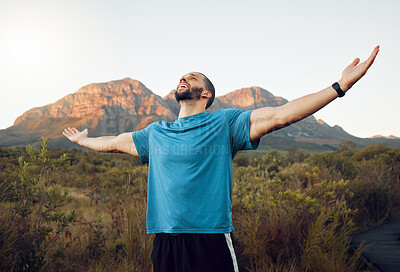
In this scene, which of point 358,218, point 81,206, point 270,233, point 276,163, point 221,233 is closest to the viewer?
point 221,233

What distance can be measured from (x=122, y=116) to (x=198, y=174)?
261ft

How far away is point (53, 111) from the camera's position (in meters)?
93.2

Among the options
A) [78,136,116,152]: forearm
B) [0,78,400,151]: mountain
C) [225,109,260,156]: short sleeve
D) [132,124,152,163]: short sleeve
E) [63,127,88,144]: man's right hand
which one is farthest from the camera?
[0,78,400,151]: mountain

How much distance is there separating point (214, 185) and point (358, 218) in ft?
19.8

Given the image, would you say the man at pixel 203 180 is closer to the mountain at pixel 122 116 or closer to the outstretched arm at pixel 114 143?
the outstretched arm at pixel 114 143

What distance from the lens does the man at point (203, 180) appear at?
5.43 feet

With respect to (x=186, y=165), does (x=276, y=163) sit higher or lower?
lower

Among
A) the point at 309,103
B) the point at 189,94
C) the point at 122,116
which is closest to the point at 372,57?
the point at 309,103

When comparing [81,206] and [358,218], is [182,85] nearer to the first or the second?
[358,218]

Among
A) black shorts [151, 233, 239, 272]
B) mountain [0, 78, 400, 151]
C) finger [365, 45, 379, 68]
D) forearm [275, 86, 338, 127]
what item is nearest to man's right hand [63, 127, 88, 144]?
black shorts [151, 233, 239, 272]

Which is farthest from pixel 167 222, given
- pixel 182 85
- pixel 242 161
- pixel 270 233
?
pixel 242 161

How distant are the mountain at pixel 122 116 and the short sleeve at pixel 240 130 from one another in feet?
127

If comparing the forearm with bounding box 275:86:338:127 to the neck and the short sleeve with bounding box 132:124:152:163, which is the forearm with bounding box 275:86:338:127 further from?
the short sleeve with bounding box 132:124:152:163

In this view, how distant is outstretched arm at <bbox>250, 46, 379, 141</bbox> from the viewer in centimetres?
149
